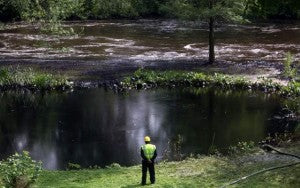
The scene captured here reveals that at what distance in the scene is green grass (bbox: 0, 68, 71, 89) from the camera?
3039 cm

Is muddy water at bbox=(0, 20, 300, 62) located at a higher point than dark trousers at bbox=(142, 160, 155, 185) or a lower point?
higher

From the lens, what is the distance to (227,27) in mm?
57469

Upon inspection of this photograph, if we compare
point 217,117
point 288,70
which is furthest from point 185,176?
point 288,70

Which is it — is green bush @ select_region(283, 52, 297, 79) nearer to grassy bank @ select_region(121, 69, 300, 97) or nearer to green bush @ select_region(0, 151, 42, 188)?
grassy bank @ select_region(121, 69, 300, 97)

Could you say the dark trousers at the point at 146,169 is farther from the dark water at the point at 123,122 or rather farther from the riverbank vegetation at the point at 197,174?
the dark water at the point at 123,122

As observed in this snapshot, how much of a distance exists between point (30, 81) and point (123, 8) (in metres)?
34.5

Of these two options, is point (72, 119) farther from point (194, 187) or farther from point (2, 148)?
point (194, 187)

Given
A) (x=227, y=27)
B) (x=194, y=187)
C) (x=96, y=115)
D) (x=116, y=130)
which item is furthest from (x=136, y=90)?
(x=227, y=27)

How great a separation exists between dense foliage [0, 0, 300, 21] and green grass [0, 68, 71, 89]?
12.3 feet

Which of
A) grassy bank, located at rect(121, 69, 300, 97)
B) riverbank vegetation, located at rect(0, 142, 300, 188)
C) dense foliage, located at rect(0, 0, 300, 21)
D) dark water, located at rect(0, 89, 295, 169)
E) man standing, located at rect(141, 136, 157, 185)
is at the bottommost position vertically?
dark water, located at rect(0, 89, 295, 169)

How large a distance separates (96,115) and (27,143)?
194 inches

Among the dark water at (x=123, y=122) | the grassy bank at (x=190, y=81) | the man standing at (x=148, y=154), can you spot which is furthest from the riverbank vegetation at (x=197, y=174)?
the grassy bank at (x=190, y=81)

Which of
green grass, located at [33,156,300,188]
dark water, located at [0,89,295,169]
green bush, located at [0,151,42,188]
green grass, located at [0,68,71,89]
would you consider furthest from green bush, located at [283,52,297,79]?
green bush, located at [0,151,42,188]

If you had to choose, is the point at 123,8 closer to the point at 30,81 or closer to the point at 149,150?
the point at 30,81
